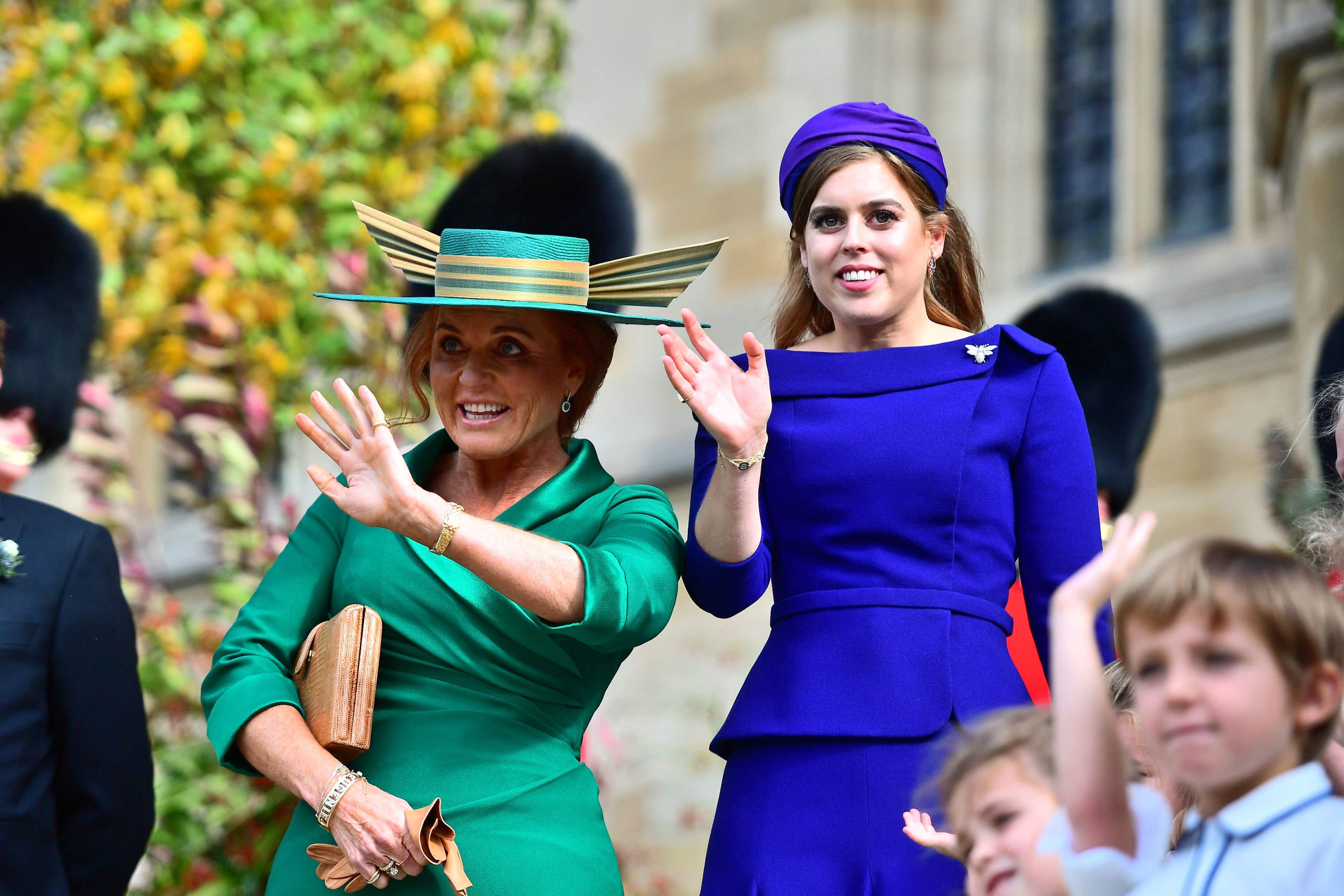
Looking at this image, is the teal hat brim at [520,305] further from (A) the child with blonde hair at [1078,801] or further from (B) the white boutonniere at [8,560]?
(A) the child with blonde hair at [1078,801]

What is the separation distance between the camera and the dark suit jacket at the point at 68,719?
3596mm

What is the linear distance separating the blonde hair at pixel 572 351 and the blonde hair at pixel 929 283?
323 millimetres

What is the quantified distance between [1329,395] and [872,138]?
123 centimetres

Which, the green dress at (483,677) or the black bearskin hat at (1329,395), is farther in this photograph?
the black bearskin hat at (1329,395)

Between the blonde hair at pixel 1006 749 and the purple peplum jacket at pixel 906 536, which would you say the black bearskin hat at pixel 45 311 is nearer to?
the purple peplum jacket at pixel 906 536

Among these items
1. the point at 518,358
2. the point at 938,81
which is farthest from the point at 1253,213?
the point at 518,358

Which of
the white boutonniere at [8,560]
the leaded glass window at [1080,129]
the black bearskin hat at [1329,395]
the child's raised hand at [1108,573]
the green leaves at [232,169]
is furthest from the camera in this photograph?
the leaded glass window at [1080,129]

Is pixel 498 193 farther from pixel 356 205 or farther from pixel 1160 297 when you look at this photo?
pixel 1160 297

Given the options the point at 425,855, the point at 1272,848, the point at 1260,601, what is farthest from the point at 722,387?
the point at 1272,848

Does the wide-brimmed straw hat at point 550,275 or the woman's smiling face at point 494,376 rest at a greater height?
the wide-brimmed straw hat at point 550,275

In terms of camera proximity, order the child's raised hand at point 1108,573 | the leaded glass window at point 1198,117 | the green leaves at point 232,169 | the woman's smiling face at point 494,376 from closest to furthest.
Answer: the child's raised hand at point 1108,573
the woman's smiling face at point 494,376
the green leaves at point 232,169
the leaded glass window at point 1198,117

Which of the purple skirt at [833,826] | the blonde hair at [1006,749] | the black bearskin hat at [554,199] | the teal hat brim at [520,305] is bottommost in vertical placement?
the purple skirt at [833,826]

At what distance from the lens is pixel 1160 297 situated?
7797 millimetres

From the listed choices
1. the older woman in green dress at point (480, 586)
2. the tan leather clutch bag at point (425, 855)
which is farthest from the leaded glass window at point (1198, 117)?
the tan leather clutch bag at point (425, 855)
